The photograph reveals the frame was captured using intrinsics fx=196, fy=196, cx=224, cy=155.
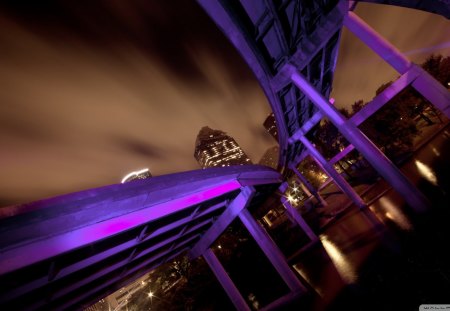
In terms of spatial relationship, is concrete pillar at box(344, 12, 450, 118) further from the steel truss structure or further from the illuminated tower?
the illuminated tower

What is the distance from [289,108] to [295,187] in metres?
25.2

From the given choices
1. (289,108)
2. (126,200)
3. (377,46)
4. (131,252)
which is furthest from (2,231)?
(289,108)

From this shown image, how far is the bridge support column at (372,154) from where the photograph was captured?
226 inches

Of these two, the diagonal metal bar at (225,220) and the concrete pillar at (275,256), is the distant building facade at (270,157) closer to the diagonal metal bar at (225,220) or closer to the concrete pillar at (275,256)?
the diagonal metal bar at (225,220)

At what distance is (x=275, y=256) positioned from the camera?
6730 mm

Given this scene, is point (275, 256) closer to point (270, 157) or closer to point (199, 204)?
point (199, 204)

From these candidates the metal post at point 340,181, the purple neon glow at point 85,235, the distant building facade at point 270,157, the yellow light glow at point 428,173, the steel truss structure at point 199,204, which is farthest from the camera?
the distant building facade at point 270,157

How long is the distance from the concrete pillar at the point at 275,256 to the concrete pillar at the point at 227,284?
2.63 meters

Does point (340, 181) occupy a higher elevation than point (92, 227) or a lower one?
lower

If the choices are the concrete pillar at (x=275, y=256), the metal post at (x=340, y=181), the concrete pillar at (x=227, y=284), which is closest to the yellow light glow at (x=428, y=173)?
the metal post at (x=340, y=181)

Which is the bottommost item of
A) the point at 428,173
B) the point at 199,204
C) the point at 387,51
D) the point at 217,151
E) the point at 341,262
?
the point at 428,173

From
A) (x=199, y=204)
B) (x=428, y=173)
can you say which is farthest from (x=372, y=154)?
(x=428, y=173)

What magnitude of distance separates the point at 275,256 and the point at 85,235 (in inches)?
234

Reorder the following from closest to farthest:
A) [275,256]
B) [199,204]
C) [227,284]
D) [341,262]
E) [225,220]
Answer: [199,204]
[275,256]
[225,220]
[341,262]
[227,284]
